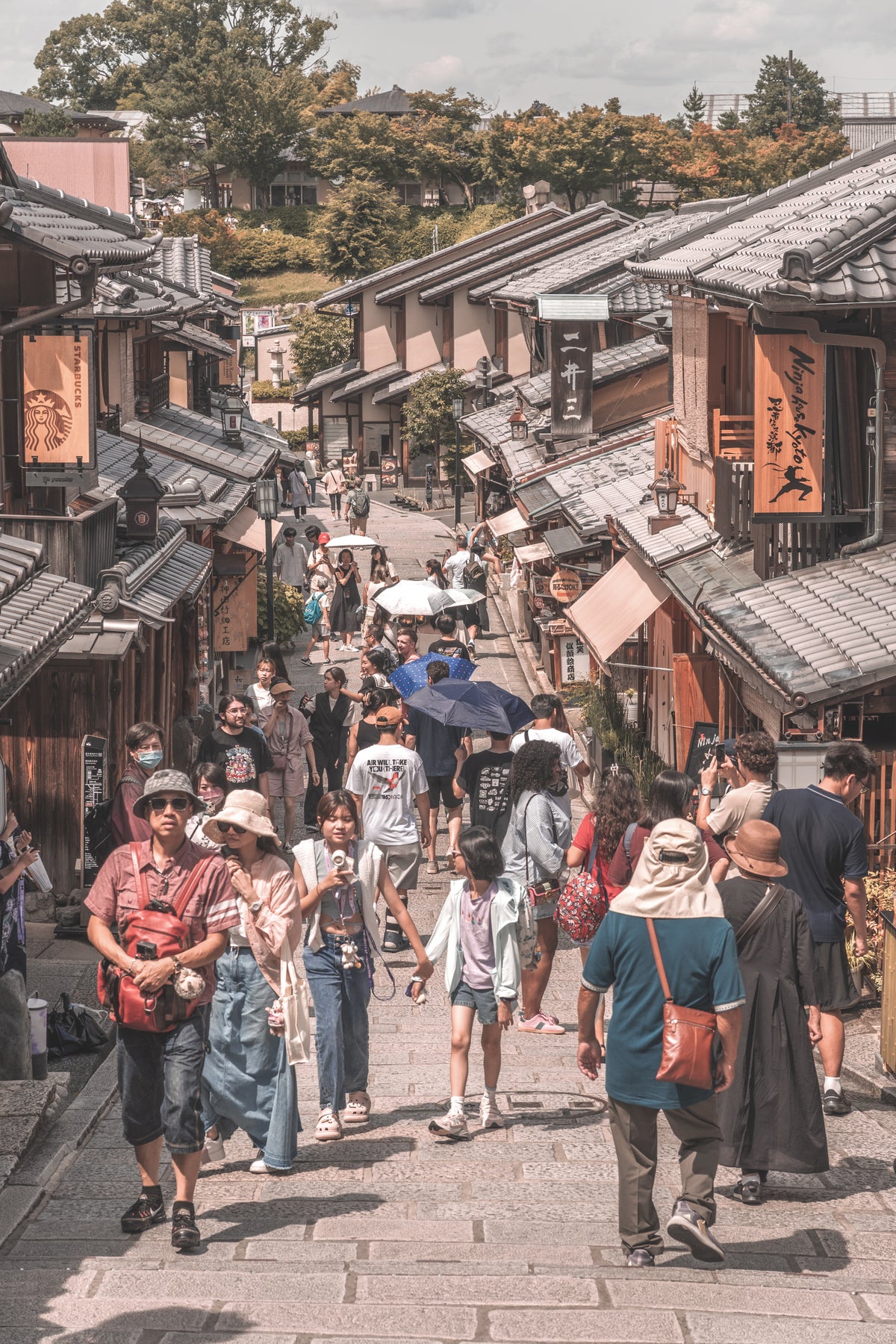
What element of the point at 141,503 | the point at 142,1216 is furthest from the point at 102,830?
the point at 141,503

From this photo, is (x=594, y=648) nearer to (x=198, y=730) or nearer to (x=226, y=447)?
(x=198, y=730)

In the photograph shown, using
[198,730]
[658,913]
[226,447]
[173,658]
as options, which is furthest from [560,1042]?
[226,447]

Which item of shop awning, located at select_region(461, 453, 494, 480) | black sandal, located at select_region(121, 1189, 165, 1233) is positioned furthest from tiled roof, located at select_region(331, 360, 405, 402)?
black sandal, located at select_region(121, 1189, 165, 1233)

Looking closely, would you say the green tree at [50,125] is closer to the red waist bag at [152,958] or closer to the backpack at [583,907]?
the backpack at [583,907]

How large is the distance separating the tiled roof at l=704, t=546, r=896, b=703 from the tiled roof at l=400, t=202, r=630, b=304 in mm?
30709

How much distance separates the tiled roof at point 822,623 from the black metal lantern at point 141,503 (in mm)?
6665

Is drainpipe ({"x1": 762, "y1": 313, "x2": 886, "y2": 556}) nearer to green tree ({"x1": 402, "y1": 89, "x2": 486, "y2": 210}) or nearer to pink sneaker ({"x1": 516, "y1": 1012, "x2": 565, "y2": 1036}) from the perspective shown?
pink sneaker ({"x1": 516, "y1": 1012, "x2": 565, "y2": 1036})

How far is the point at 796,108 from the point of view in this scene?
84.8 metres

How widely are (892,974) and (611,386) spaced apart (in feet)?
69.3

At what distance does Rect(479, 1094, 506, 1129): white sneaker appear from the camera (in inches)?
333

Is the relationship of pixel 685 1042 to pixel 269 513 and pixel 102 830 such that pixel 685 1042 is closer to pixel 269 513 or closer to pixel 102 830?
pixel 102 830

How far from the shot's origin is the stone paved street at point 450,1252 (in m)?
5.74

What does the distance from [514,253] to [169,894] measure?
42274mm

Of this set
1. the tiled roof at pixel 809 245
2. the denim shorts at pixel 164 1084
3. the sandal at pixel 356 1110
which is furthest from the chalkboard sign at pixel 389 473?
the denim shorts at pixel 164 1084
